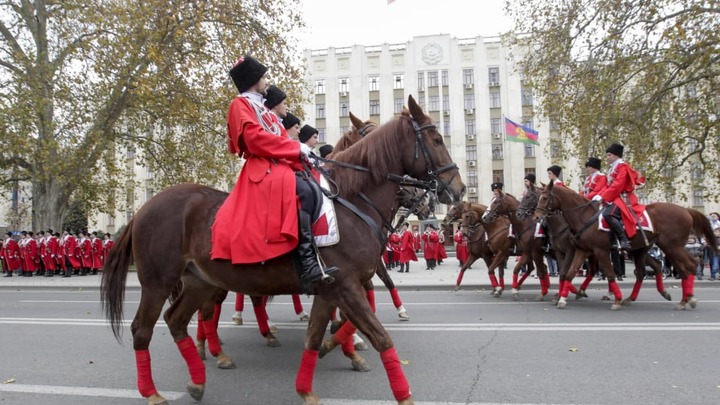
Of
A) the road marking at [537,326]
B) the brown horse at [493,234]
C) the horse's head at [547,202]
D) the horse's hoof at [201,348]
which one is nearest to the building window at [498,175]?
the brown horse at [493,234]

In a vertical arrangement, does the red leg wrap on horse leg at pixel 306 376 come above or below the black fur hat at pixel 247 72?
below

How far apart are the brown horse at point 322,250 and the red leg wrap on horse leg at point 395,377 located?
23.8 inches

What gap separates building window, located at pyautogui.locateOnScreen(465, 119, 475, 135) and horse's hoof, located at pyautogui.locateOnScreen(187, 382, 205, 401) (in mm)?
51549

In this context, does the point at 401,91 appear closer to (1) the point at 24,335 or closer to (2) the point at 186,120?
(2) the point at 186,120

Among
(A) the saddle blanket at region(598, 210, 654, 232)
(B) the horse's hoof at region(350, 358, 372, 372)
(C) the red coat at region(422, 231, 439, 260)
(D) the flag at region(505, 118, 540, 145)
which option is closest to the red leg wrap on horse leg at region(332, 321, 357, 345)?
(B) the horse's hoof at region(350, 358, 372, 372)

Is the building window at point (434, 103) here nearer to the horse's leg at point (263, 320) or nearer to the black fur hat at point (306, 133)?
the black fur hat at point (306, 133)

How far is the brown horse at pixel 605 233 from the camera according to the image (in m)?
10.1

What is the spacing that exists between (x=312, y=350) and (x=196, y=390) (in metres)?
1.15

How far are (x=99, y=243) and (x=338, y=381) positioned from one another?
2237 cm

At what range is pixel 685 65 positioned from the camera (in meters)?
16.2

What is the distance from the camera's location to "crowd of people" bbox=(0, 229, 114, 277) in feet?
76.6

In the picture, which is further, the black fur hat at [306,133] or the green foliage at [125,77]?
the green foliage at [125,77]

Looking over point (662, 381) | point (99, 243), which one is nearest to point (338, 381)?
point (662, 381)

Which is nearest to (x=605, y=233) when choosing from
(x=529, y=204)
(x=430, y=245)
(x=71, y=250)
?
(x=529, y=204)
